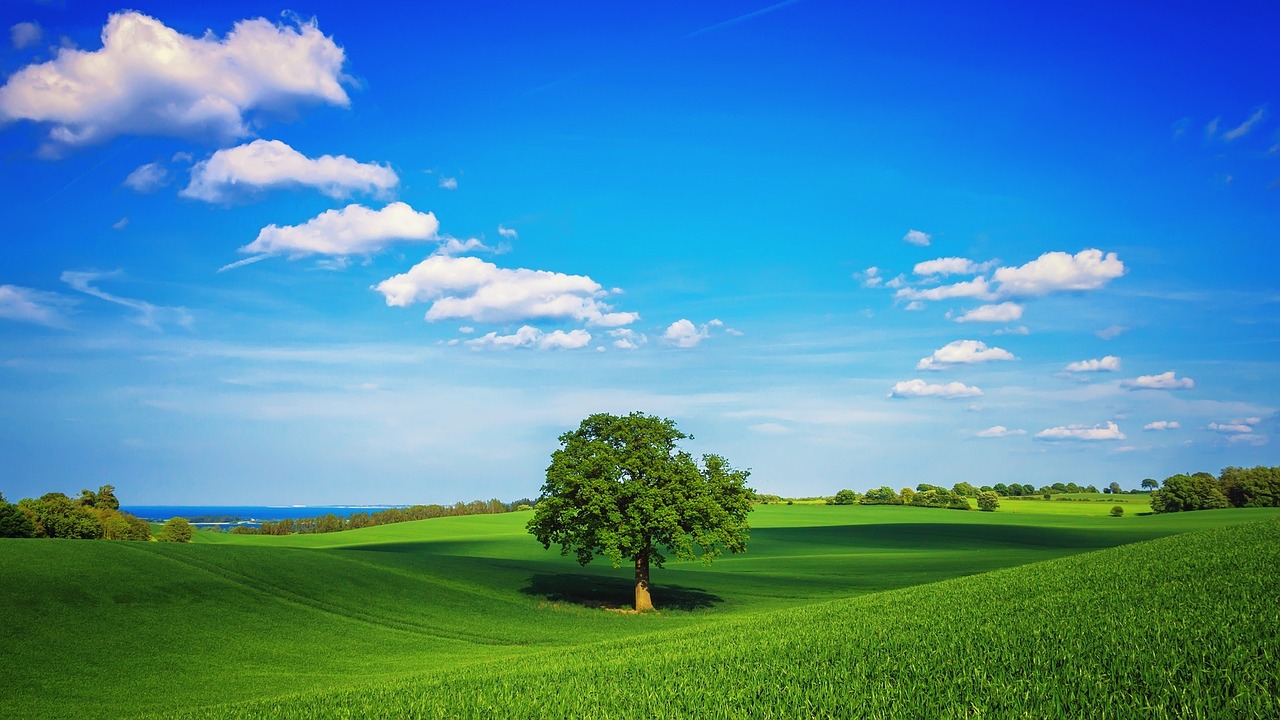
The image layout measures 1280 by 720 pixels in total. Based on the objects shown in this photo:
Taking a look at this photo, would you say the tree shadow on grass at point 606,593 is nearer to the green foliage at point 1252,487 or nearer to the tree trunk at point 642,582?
the tree trunk at point 642,582

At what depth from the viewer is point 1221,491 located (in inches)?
4070

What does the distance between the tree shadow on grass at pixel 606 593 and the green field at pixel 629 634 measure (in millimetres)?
326

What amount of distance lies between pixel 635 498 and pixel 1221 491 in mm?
106588

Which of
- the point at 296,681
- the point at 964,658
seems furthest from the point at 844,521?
the point at 964,658

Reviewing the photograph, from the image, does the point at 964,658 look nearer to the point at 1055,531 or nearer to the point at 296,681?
the point at 296,681

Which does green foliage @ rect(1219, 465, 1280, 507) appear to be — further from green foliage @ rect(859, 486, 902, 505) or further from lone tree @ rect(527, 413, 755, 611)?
lone tree @ rect(527, 413, 755, 611)

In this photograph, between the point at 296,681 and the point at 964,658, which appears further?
the point at 296,681

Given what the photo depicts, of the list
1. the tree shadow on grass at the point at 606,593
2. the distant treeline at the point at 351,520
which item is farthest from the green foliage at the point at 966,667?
the distant treeline at the point at 351,520

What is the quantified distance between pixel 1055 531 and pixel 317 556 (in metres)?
80.6

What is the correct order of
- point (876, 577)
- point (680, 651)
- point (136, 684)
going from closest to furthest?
point (680, 651), point (136, 684), point (876, 577)

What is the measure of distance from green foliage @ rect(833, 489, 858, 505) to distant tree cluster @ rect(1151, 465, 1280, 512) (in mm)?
49050

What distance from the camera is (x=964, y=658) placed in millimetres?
9438

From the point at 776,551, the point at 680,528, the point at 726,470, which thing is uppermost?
the point at 726,470

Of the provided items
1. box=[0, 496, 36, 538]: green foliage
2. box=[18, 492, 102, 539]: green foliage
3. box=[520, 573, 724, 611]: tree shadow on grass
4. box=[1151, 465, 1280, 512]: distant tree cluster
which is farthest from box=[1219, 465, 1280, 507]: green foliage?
box=[0, 496, 36, 538]: green foliage
